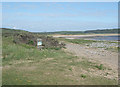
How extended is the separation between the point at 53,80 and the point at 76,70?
2.24 m

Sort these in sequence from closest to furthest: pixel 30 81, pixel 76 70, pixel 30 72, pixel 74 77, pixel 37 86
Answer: pixel 37 86, pixel 30 81, pixel 74 77, pixel 30 72, pixel 76 70

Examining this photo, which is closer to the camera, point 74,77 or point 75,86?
point 75,86

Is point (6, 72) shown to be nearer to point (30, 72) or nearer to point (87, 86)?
point (30, 72)

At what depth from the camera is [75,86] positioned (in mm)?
6156

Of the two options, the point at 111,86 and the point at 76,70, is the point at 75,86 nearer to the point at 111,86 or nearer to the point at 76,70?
the point at 111,86

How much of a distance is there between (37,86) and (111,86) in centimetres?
284

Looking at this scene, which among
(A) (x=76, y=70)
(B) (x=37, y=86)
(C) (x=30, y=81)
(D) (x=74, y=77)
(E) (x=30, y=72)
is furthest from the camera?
(A) (x=76, y=70)

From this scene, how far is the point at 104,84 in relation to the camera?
6652 millimetres

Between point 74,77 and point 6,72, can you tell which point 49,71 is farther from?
point 6,72

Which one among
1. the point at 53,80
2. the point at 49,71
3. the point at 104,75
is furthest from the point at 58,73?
the point at 104,75

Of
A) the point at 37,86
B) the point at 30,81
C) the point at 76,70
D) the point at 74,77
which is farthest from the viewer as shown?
the point at 76,70

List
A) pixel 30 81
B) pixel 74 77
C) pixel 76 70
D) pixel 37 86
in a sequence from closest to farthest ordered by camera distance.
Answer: pixel 37 86
pixel 30 81
pixel 74 77
pixel 76 70

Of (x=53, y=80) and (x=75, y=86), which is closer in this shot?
(x=75, y=86)

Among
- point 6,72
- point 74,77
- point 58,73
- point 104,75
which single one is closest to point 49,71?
point 58,73
